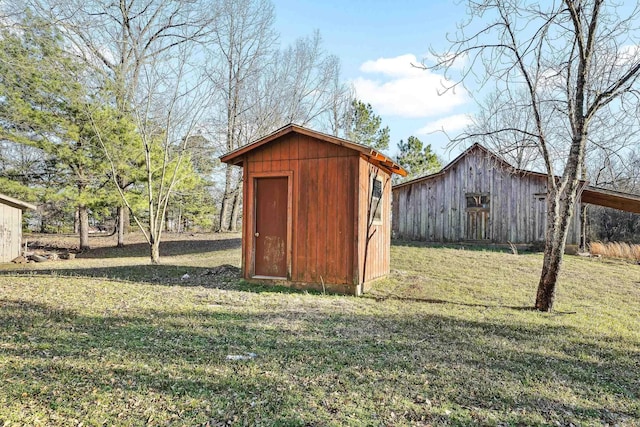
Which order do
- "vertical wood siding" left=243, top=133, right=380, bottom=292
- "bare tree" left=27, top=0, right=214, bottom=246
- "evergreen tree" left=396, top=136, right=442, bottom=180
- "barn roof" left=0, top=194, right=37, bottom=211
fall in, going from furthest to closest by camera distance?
"evergreen tree" left=396, top=136, right=442, bottom=180 → "barn roof" left=0, top=194, right=37, bottom=211 → "bare tree" left=27, top=0, right=214, bottom=246 → "vertical wood siding" left=243, top=133, right=380, bottom=292

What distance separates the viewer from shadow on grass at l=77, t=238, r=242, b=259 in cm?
1517

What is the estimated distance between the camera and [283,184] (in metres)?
8.13

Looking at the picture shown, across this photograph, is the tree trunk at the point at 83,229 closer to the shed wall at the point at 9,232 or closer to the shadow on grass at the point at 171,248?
the shadow on grass at the point at 171,248

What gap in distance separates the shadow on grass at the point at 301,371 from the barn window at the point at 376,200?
3225 millimetres

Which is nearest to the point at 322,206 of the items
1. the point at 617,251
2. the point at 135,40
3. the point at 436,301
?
the point at 436,301

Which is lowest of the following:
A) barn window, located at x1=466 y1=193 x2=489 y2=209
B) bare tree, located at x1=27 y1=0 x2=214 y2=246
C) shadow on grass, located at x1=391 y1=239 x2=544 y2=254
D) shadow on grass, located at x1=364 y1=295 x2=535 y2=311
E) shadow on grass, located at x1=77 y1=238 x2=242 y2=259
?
shadow on grass, located at x1=364 y1=295 x2=535 y2=311

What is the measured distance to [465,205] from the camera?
16.2m

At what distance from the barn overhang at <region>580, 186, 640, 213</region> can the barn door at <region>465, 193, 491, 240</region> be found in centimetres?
338

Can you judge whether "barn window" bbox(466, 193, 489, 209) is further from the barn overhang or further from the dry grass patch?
the dry grass patch

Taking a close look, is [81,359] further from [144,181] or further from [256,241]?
[144,181]

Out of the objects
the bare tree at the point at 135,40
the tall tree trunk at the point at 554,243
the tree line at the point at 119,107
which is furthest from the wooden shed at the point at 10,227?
the tall tree trunk at the point at 554,243

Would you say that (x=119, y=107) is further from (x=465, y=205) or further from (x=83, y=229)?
(x=465, y=205)

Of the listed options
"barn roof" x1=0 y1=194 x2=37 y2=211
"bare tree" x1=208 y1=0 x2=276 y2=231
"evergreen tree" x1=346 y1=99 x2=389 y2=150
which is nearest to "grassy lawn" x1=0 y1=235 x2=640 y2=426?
"barn roof" x1=0 y1=194 x2=37 y2=211

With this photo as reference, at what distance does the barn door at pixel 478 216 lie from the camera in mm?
15766
